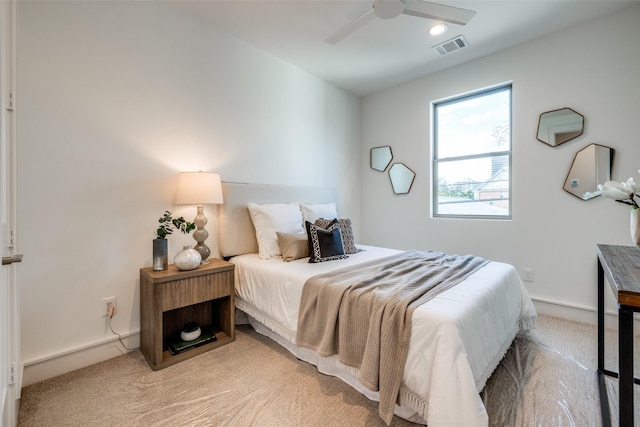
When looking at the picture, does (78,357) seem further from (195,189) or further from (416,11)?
(416,11)

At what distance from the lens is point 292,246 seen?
7.98 ft

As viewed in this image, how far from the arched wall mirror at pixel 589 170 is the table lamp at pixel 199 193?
10.4 feet

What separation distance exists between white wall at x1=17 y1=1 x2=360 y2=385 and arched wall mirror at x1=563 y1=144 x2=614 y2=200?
10.3 ft

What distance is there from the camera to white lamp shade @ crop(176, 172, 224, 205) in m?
2.21

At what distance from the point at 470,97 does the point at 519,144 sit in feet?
2.74

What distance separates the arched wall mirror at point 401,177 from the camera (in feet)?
12.2

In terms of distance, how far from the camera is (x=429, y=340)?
1.27 meters

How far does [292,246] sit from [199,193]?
871 millimetres

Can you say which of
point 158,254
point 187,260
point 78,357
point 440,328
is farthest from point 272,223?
point 440,328

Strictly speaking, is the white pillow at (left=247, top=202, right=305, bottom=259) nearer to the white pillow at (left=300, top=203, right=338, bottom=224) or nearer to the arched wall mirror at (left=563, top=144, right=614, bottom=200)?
the white pillow at (left=300, top=203, right=338, bottom=224)

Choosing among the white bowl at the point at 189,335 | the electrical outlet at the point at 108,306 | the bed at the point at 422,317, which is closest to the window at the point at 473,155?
the bed at the point at 422,317

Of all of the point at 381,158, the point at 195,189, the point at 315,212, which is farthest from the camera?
the point at 381,158

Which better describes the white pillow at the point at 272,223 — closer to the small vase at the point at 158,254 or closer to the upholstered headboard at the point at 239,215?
the upholstered headboard at the point at 239,215

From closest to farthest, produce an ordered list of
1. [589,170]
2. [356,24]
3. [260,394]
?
[260,394] → [356,24] → [589,170]
